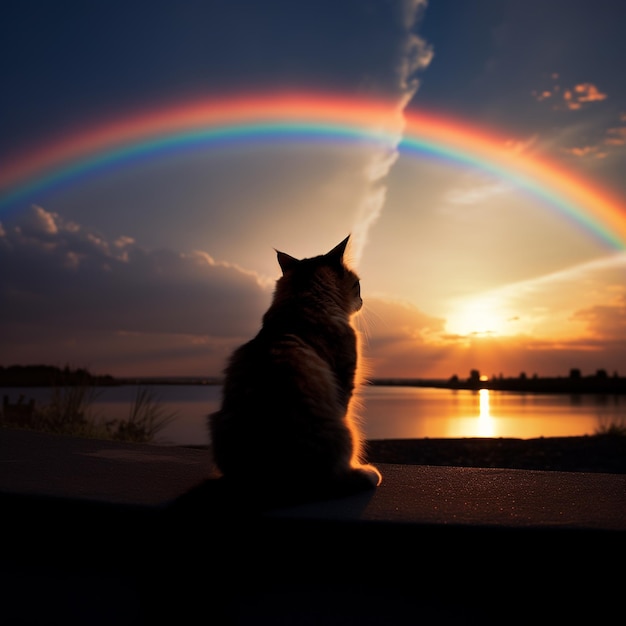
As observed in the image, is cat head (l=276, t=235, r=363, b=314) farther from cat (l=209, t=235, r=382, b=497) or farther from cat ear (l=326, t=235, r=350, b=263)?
cat (l=209, t=235, r=382, b=497)

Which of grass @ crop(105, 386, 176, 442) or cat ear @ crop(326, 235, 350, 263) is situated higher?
cat ear @ crop(326, 235, 350, 263)

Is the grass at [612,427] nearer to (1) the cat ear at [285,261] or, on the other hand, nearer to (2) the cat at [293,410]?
(1) the cat ear at [285,261]

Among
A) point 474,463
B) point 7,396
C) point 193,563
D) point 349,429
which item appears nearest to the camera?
point 193,563

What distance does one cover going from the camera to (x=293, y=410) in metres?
2.70

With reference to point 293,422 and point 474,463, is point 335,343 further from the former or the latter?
point 474,463

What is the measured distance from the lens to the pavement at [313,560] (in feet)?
7.09

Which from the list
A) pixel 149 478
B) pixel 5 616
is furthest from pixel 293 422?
pixel 5 616

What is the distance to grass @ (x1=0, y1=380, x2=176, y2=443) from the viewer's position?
9.77 m

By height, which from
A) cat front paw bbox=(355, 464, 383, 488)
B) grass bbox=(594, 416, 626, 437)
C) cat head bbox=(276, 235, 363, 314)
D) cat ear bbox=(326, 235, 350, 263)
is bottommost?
cat front paw bbox=(355, 464, 383, 488)

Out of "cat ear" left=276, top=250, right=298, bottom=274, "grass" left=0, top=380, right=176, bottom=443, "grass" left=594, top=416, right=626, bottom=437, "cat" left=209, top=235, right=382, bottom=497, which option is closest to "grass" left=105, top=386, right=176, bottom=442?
"grass" left=0, top=380, right=176, bottom=443

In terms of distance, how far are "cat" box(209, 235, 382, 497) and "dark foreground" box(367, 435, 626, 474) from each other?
19.2ft

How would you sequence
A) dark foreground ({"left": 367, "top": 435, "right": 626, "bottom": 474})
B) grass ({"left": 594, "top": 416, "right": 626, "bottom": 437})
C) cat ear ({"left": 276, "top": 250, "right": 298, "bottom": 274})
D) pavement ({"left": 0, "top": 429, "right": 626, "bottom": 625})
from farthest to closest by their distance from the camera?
grass ({"left": 594, "top": 416, "right": 626, "bottom": 437}) < dark foreground ({"left": 367, "top": 435, "right": 626, "bottom": 474}) < cat ear ({"left": 276, "top": 250, "right": 298, "bottom": 274}) < pavement ({"left": 0, "top": 429, "right": 626, "bottom": 625})

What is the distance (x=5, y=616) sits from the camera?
229cm

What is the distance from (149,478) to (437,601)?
1.92 metres
